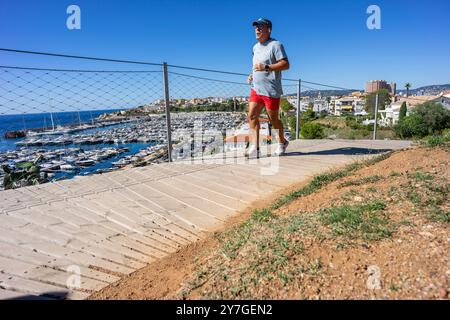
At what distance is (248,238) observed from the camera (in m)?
1.67

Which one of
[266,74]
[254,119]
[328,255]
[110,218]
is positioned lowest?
[110,218]

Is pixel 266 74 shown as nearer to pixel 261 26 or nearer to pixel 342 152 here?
pixel 261 26

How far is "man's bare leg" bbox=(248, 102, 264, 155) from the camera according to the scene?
405cm

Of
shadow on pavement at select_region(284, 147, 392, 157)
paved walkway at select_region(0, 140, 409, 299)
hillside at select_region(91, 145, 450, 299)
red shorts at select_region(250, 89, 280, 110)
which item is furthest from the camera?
shadow on pavement at select_region(284, 147, 392, 157)

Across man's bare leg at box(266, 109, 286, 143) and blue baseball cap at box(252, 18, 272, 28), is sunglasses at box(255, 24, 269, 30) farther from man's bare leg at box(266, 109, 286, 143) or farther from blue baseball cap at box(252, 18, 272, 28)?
man's bare leg at box(266, 109, 286, 143)

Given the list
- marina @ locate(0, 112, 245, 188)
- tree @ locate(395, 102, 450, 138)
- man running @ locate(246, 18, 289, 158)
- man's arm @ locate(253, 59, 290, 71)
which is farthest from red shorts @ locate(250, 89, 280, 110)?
tree @ locate(395, 102, 450, 138)

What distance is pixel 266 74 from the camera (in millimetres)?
3881

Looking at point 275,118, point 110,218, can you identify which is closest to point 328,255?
point 110,218

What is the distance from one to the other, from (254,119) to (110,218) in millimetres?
2689

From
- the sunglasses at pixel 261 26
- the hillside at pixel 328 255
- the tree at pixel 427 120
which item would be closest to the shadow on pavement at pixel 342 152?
the sunglasses at pixel 261 26

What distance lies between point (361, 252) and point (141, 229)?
151 centimetres

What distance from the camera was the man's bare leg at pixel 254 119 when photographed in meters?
4.05

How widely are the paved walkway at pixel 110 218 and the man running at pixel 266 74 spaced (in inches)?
34.4

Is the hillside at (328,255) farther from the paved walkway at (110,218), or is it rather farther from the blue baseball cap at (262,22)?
the blue baseball cap at (262,22)
